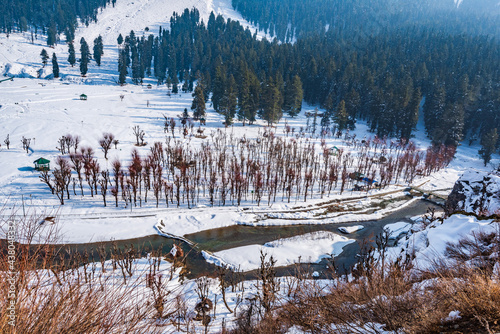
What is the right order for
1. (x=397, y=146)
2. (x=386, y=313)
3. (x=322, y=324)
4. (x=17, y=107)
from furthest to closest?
(x=397, y=146) < (x=17, y=107) < (x=322, y=324) < (x=386, y=313)

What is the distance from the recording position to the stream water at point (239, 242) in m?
19.9

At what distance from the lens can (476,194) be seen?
22.4 meters

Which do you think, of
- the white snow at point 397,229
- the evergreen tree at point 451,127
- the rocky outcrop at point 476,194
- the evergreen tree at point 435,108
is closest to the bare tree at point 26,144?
the white snow at point 397,229

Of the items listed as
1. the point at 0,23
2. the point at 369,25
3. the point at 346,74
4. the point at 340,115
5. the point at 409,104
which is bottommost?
the point at 340,115

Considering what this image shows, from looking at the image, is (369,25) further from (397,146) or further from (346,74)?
(397,146)

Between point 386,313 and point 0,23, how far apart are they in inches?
6154

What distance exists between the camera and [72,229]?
906 inches

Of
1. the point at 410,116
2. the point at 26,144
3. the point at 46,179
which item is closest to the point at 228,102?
the point at 26,144

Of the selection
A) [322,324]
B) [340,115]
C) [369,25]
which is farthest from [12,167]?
[369,25]

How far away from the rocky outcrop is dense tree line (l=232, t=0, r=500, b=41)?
150007 millimetres

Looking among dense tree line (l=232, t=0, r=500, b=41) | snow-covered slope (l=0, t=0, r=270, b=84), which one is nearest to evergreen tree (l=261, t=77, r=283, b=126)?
snow-covered slope (l=0, t=0, r=270, b=84)

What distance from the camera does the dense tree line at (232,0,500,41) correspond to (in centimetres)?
15438

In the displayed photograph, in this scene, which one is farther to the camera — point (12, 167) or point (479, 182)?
point (12, 167)

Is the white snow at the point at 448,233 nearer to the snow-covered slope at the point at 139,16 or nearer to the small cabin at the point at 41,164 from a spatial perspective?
the small cabin at the point at 41,164
